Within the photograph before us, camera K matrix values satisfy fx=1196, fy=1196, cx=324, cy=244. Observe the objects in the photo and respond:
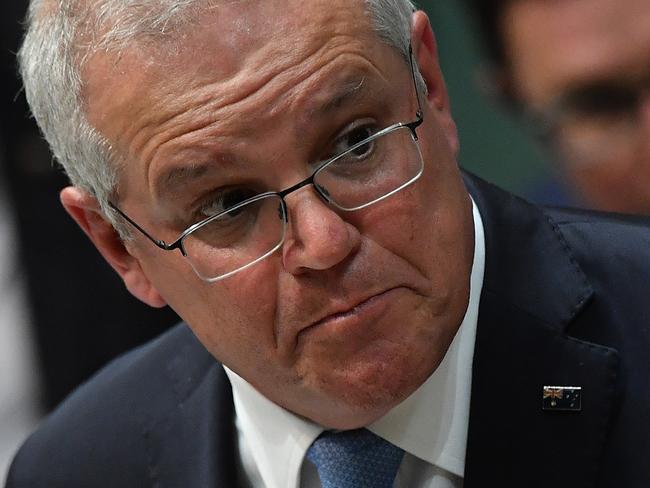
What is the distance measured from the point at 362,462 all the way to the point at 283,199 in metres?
0.56

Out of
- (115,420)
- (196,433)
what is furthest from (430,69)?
(115,420)

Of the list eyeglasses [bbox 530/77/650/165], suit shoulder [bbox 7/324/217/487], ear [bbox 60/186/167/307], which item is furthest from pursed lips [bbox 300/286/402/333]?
eyeglasses [bbox 530/77/650/165]

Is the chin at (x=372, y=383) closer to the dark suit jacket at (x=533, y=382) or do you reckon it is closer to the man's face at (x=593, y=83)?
the dark suit jacket at (x=533, y=382)

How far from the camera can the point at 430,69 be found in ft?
7.64

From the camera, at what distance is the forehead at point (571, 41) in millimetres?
2820

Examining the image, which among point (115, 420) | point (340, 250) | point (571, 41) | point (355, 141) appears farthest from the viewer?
point (571, 41)

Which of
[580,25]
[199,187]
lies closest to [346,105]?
[199,187]

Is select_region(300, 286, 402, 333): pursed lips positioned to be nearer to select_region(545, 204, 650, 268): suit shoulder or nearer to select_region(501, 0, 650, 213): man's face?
select_region(545, 204, 650, 268): suit shoulder

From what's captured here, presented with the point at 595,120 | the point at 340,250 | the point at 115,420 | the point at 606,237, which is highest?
the point at 340,250

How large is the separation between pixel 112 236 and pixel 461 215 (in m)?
0.73

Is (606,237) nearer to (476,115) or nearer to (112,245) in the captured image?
(476,115)

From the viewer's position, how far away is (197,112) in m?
2.03

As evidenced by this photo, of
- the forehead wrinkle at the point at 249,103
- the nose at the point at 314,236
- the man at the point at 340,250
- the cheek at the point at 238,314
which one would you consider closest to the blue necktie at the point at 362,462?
the man at the point at 340,250

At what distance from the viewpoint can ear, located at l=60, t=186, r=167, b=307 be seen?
2424mm
